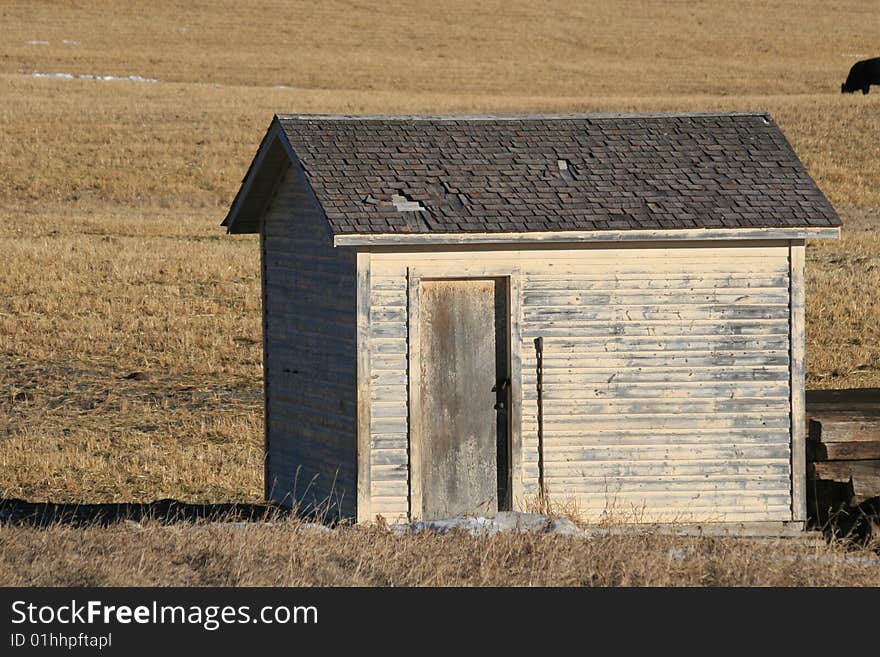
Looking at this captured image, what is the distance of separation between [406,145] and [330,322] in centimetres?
171

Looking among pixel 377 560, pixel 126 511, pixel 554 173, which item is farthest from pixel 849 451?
pixel 126 511

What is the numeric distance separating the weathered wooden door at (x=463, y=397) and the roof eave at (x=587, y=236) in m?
0.50

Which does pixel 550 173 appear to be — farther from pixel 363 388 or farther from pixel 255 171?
pixel 255 171

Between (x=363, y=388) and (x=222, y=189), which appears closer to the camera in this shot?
(x=363, y=388)

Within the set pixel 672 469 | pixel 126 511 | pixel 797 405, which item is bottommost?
pixel 126 511

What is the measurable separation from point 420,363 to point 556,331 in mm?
1199

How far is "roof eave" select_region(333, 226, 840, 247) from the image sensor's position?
484 inches

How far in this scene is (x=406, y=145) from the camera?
13477 millimetres

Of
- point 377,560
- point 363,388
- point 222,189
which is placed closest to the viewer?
point 377,560

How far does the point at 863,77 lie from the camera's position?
2210 inches

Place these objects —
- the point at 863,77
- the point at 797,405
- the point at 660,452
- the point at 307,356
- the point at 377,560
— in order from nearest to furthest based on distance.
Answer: the point at 377,560 → the point at 660,452 → the point at 797,405 → the point at 307,356 → the point at 863,77

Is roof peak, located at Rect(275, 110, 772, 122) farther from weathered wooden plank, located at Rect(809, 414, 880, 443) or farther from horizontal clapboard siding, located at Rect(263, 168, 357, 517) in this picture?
weathered wooden plank, located at Rect(809, 414, 880, 443)

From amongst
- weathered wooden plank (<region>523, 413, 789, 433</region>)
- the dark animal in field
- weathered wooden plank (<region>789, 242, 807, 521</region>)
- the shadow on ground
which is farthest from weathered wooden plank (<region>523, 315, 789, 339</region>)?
the dark animal in field

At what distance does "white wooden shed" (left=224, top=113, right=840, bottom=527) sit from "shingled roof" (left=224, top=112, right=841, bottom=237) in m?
0.02
